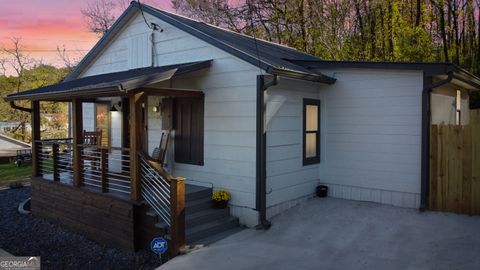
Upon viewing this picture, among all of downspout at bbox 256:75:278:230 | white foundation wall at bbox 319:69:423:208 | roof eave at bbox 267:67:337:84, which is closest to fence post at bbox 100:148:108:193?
downspout at bbox 256:75:278:230

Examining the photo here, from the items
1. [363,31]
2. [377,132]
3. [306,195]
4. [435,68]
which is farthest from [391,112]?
[363,31]

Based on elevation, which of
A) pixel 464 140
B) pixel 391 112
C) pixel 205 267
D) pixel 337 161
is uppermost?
pixel 391 112

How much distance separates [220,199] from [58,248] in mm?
3159

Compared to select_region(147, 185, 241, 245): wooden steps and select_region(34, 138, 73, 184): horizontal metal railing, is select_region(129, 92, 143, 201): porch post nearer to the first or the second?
select_region(147, 185, 241, 245): wooden steps

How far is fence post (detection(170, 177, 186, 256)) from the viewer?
5691mm

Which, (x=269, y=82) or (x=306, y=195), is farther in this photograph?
(x=306, y=195)

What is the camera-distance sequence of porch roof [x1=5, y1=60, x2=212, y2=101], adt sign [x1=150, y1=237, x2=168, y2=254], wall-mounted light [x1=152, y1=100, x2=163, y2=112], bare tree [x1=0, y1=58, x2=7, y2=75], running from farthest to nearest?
bare tree [x1=0, y1=58, x2=7, y2=75] < wall-mounted light [x1=152, y1=100, x2=163, y2=112] < porch roof [x1=5, y1=60, x2=212, y2=101] < adt sign [x1=150, y1=237, x2=168, y2=254]

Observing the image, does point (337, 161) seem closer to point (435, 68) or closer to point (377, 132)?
point (377, 132)

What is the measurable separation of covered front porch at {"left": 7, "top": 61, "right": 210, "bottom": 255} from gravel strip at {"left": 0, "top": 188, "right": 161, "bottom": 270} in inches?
8.1

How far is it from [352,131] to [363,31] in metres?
11.6

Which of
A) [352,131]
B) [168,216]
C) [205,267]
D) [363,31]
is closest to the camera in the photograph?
[205,267]

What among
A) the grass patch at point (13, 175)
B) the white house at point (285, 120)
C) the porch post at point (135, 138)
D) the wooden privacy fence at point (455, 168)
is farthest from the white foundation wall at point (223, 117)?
the grass patch at point (13, 175)

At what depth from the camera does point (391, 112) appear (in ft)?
24.4

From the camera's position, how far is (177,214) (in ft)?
18.7
